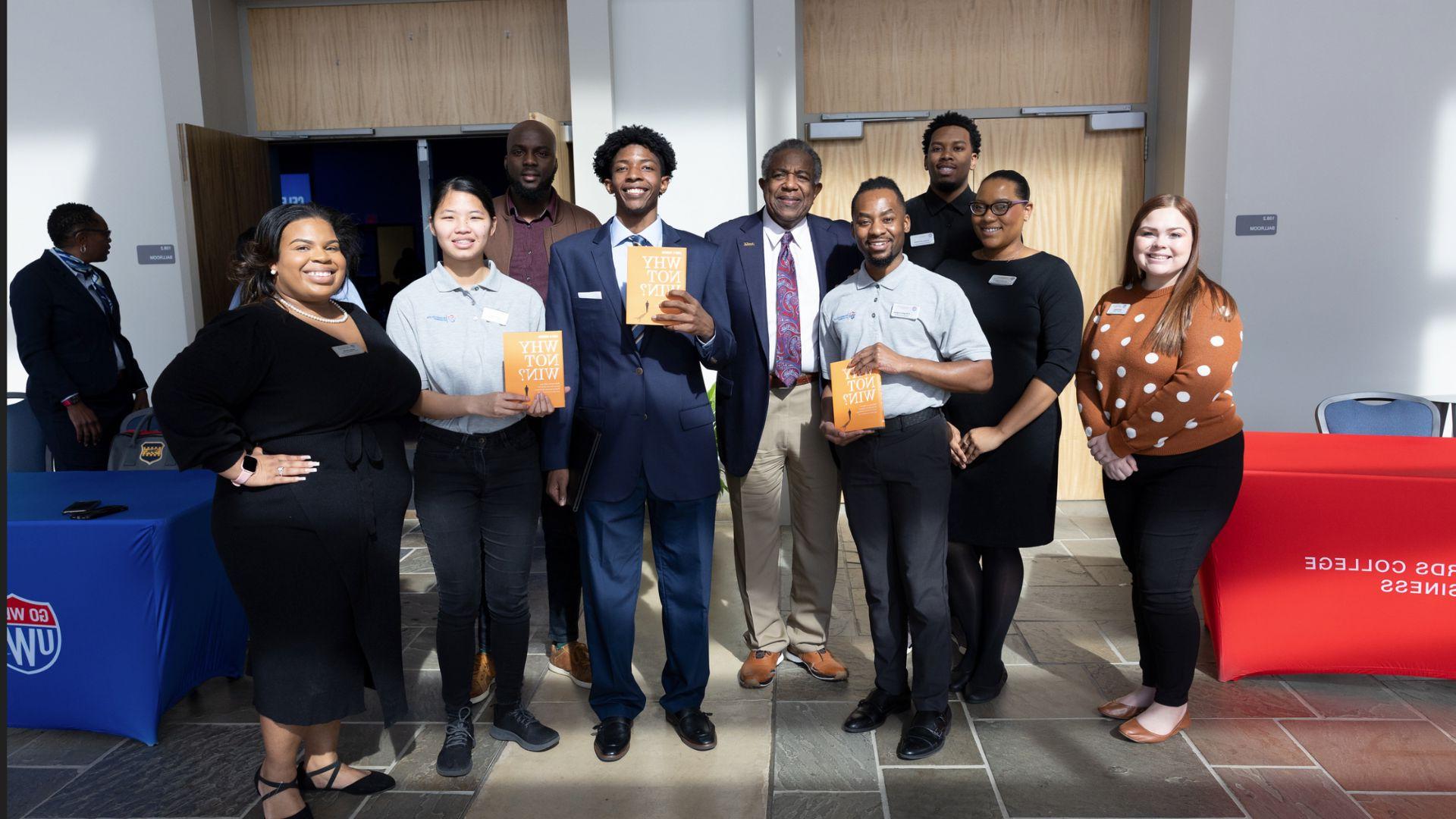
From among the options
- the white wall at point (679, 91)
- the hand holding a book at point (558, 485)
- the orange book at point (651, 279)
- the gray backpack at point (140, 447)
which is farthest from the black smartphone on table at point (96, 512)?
the white wall at point (679, 91)

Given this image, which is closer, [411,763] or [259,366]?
[259,366]

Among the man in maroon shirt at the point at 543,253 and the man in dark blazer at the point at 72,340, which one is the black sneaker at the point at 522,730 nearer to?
the man in maroon shirt at the point at 543,253

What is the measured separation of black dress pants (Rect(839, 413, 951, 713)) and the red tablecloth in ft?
3.83

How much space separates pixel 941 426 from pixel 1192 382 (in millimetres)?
695

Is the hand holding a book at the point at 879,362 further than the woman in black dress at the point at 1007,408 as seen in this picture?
No

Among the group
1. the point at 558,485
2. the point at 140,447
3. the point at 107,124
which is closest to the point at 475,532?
the point at 558,485

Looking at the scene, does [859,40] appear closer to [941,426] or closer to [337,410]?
[941,426]

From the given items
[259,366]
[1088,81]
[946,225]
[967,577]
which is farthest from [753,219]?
[1088,81]

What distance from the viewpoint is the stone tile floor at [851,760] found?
8.52 feet

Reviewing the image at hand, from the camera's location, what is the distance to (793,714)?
3.14m

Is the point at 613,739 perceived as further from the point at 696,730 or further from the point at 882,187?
the point at 882,187

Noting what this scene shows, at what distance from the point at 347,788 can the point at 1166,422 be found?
2.57 metres

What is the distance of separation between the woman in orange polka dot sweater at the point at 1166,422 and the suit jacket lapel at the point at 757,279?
40.1 inches

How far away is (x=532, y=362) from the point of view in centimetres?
259
